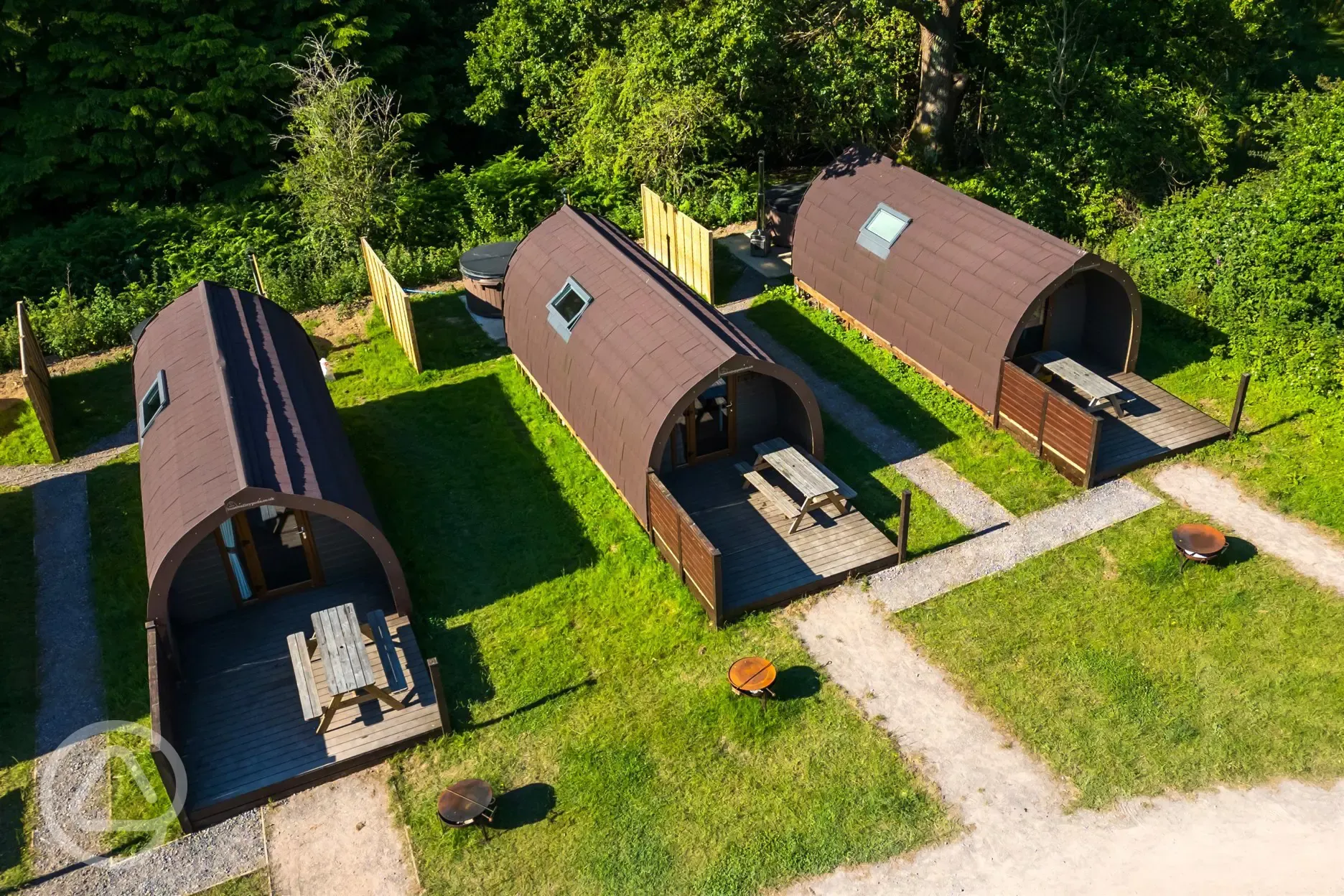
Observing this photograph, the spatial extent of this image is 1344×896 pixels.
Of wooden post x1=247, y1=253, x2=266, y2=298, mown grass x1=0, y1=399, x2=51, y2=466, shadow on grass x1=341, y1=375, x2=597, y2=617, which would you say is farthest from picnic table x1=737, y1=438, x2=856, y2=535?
mown grass x1=0, y1=399, x2=51, y2=466

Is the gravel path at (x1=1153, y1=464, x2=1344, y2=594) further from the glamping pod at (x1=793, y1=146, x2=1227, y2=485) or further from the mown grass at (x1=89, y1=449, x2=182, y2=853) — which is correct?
the mown grass at (x1=89, y1=449, x2=182, y2=853)

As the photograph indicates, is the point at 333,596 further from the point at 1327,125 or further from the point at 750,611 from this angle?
the point at 1327,125

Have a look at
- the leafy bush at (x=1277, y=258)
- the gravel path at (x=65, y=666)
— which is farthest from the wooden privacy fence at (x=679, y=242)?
the gravel path at (x=65, y=666)

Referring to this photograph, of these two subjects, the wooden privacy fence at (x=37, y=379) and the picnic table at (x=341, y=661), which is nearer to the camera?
the picnic table at (x=341, y=661)

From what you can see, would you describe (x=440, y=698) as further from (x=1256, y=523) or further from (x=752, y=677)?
(x=1256, y=523)

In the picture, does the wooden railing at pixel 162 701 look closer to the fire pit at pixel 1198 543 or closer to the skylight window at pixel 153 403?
the skylight window at pixel 153 403

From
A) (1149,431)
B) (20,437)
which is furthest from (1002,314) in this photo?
(20,437)

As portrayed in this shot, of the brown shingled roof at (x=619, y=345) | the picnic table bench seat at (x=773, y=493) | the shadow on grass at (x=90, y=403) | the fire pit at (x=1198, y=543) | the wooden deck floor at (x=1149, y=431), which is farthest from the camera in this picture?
the shadow on grass at (x=90, y=403)
